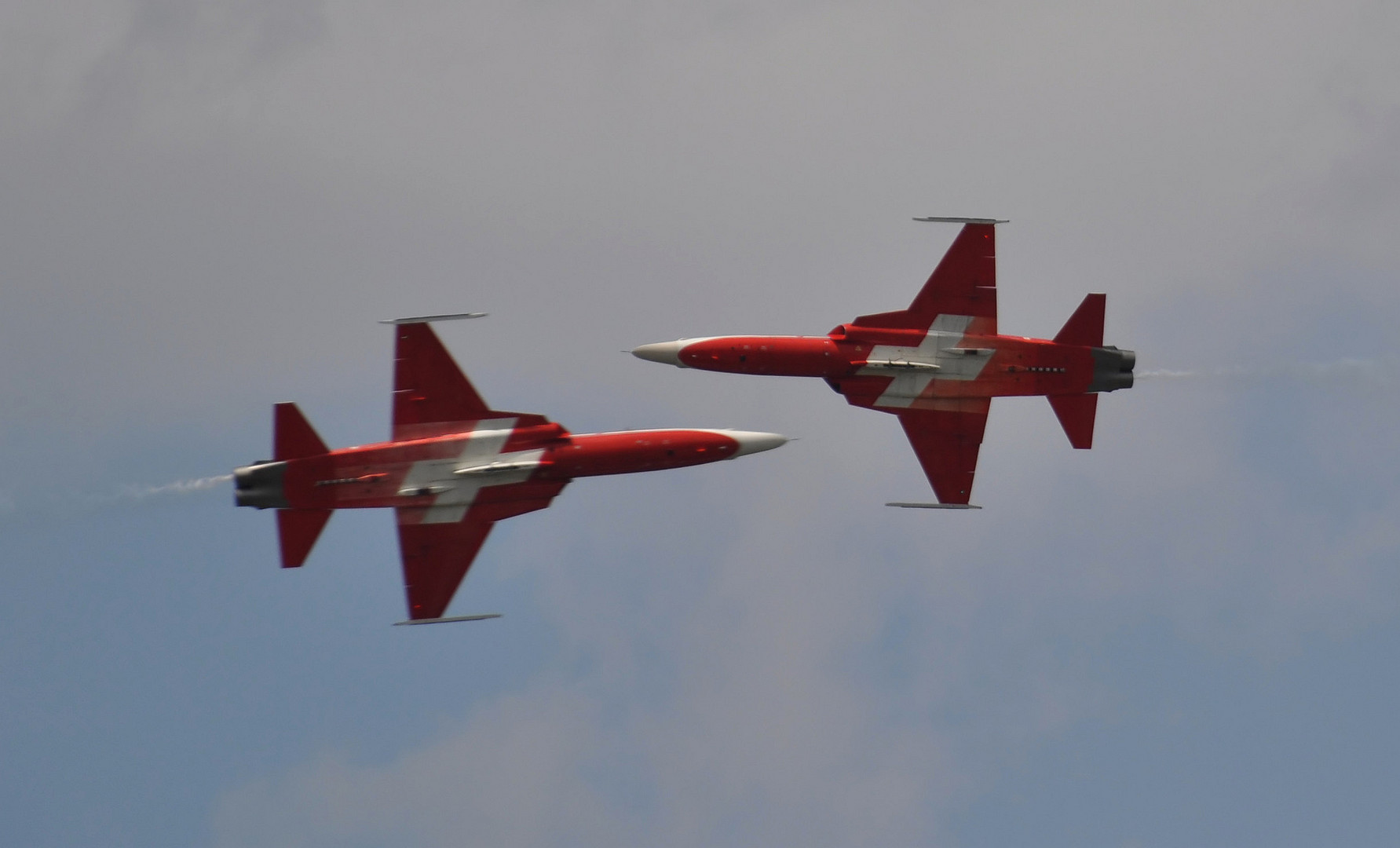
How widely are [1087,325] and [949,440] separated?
550 centimetres

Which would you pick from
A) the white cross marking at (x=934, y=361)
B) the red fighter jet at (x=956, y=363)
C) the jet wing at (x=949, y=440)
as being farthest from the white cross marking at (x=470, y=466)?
the jet wing at (x=949, y=440)

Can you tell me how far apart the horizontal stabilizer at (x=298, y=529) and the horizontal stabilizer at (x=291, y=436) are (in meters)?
1.66

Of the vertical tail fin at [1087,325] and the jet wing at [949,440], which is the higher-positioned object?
the vertical tail fin at [1087,325]

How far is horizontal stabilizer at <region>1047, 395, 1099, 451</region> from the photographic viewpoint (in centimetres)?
7362

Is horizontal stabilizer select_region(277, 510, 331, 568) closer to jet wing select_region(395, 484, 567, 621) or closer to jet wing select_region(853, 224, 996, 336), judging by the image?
jet wing select_region(395, 484, 567, 621)

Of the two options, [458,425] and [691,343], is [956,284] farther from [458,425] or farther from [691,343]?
[458,425]

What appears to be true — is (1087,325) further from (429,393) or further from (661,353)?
(429,393)

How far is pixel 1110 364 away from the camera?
2896 inches

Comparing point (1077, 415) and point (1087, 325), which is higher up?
point (1087, 325)

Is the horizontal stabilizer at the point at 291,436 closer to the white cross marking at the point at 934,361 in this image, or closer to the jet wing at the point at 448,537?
the jet wing at the point at 448,537

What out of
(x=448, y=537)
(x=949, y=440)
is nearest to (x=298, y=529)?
(x=448, y=537)

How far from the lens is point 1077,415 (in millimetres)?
73625

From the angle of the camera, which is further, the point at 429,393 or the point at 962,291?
the point at 962,291

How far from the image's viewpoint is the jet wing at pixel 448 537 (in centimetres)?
7056
